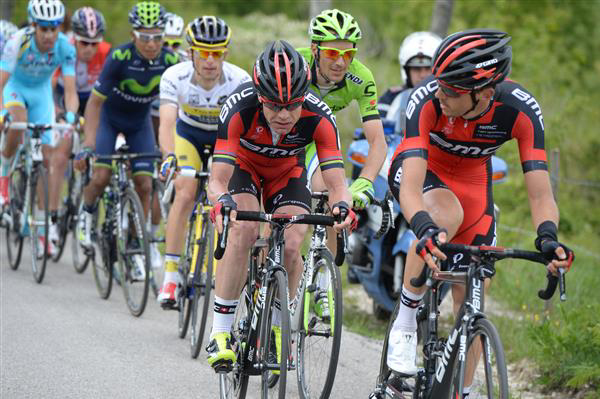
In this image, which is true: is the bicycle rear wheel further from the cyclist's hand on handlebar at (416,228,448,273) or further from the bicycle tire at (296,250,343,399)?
the cyclist's hand on handlebar at (416,228,448,273)

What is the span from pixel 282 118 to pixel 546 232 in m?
1.66

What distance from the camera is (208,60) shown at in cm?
769

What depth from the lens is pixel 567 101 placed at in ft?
48.5

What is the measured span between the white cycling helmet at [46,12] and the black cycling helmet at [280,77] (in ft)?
17.7

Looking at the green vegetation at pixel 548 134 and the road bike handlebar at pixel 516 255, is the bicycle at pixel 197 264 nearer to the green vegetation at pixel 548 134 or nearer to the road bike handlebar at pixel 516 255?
the green vegetation at pixel 548 134

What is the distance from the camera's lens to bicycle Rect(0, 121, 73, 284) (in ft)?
31.9

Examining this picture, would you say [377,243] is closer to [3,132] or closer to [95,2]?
[3,132]

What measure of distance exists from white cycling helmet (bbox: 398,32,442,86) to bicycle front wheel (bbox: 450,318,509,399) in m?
4.59

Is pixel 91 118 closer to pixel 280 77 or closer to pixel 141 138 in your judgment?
pixel 141 138

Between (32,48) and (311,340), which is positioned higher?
(32,48)

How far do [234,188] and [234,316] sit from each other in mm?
794

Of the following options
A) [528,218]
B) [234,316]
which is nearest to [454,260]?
[234,316]

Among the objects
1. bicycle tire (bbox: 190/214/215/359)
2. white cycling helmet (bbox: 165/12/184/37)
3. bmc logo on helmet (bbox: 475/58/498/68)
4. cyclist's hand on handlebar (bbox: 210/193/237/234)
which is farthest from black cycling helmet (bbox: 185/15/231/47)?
white cycling helmet (bbox: 165/12/184/37)

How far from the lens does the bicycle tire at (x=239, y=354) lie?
557cm
